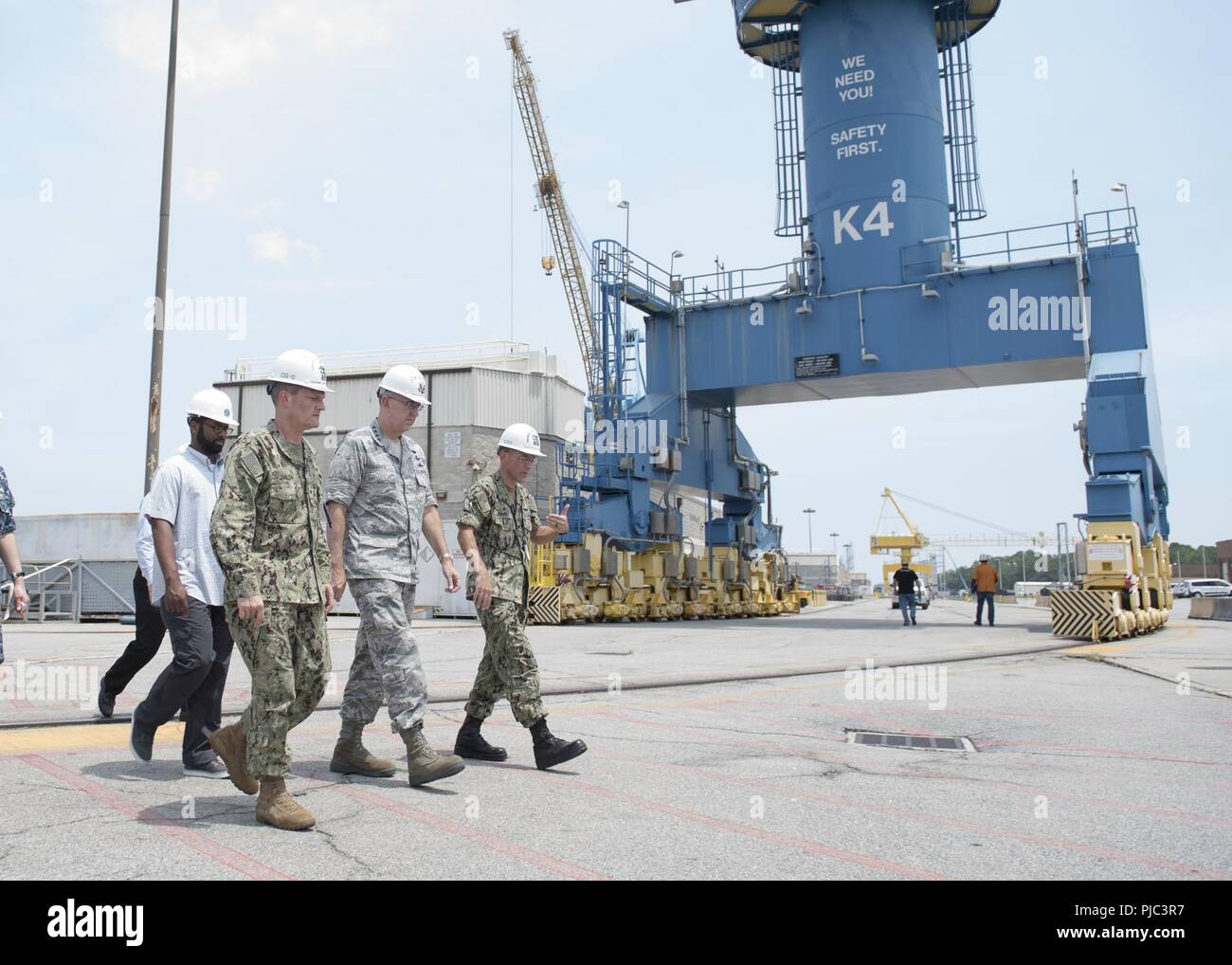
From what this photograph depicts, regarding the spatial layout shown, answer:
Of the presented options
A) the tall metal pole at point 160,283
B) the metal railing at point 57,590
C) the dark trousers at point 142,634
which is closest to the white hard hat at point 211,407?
the dark trousers at point 142,634

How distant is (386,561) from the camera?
15.8ft

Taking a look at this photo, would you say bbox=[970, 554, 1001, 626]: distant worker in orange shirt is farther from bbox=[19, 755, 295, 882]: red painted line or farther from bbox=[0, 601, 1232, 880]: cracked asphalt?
bbox=[19, 755, 295, 882]: red painted line

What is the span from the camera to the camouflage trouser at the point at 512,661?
205 inches

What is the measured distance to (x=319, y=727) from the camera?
6637mm

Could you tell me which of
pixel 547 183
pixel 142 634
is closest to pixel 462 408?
pixel 547 183

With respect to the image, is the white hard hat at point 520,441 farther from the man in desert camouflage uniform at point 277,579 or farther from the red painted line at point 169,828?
the red painted line at point 169,828

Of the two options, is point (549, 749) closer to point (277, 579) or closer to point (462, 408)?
point (277, 579)

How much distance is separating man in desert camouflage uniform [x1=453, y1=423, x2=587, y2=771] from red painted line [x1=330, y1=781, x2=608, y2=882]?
93 centimetres

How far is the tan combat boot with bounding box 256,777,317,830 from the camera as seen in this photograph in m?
3.87

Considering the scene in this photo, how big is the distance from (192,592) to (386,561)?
1.05m

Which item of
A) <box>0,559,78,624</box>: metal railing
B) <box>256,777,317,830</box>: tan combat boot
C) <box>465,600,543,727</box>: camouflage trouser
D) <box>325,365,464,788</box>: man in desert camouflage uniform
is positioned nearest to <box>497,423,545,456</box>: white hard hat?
<box>325,365,464,788</box>: man in desert camouflage uniform

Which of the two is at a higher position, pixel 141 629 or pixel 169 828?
pixel 141 629
